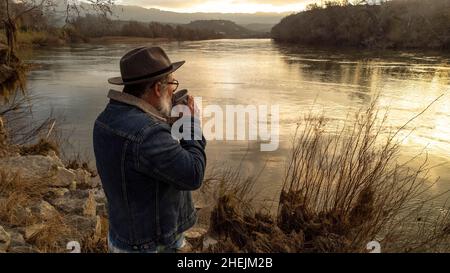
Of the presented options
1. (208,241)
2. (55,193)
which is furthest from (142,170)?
(55,193)

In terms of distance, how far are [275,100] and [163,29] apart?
110 ft

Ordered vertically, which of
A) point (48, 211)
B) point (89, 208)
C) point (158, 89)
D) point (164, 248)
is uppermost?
point (158, 89)

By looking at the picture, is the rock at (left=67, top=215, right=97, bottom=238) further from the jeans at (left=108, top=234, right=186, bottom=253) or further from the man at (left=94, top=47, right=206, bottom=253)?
the man at (left=94, top=47, right=206, bottom=253)

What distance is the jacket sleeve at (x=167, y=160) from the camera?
1795 mm

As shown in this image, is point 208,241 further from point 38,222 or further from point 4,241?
point 4,241

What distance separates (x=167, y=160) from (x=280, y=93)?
12.2m

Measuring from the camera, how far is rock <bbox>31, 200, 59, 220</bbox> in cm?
417

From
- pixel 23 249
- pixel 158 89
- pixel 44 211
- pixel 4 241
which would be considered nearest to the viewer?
pixel 158 89

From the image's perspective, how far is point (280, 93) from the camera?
45.0ft

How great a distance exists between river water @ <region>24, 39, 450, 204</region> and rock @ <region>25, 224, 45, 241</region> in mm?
3127

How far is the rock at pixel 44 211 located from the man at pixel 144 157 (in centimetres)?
245
